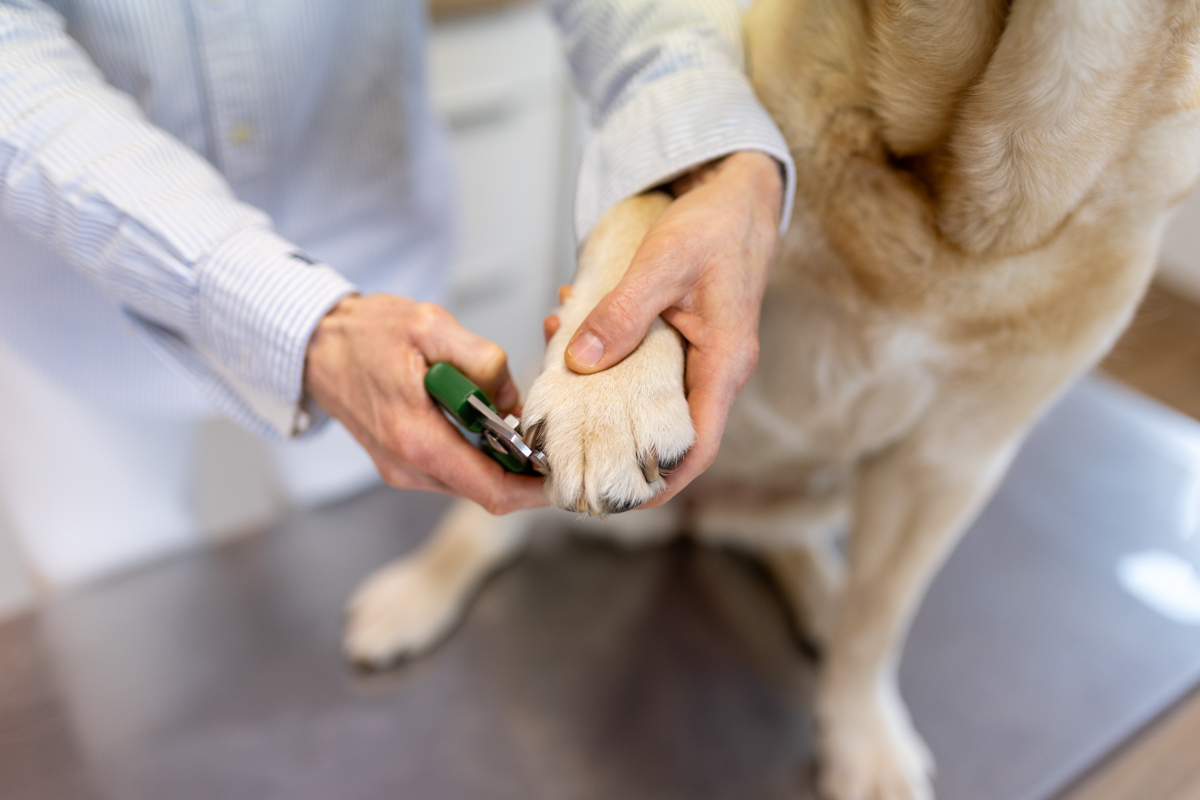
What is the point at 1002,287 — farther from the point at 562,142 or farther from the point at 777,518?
the point at 562,142

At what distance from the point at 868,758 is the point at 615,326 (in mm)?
482

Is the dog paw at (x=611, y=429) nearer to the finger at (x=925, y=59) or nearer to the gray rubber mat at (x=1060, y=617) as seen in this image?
the finger at (x=925, y=59)

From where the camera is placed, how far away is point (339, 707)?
70 centimetres

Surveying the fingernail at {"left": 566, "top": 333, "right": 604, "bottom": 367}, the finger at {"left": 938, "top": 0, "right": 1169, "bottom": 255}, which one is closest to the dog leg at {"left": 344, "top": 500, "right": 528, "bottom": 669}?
the fingernail at {"left": 566, "top": 333, "right": 604, "bottom": 367}

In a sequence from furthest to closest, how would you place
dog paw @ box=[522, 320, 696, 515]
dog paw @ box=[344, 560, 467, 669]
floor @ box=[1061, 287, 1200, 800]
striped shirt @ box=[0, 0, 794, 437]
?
dog paw @ box=[344, 560, 467, 669]
floor @ box=[1061, 287, 1200, 800]
striped shirt @ box=[0, 0, 794, 437]
dog paw @ box=[522, 320, 696, 515]

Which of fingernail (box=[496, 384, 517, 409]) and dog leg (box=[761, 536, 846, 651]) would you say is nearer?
fingernail (box=[496, 384, 517, 409])

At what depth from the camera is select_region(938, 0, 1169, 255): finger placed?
15.9 inches

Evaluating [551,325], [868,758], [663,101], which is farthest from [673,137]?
[868,758]

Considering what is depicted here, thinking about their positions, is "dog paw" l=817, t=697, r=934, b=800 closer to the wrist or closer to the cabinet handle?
the wrist

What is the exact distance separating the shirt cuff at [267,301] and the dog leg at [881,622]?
17.0 inches

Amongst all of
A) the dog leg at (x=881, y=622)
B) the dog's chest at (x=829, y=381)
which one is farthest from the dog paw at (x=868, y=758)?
the dog's chest at (x=829, y=381)

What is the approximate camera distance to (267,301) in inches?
18.7

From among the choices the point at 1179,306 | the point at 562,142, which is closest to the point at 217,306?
the point at 1179,306

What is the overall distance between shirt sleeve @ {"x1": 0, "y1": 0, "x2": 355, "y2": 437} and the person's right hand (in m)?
0.04
